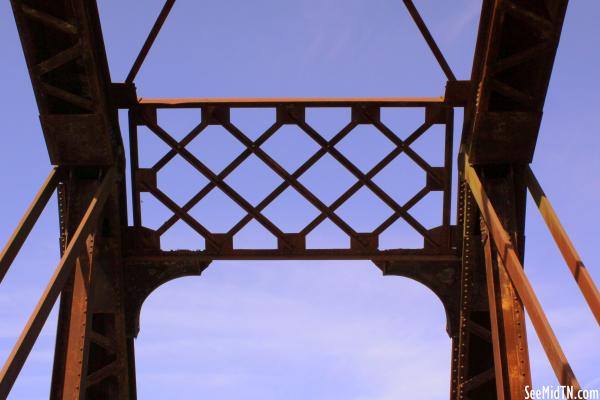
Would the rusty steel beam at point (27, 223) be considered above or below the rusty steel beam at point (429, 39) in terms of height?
below

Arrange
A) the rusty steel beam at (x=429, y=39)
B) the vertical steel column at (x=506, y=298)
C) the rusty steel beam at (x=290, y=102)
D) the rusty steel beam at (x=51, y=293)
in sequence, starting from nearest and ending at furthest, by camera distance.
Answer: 1. the rusty steel beam at (x=51, y=293)
2. the vertical steel column at (x=506, y=298)
3. the rusty steel beam at (x=429, y=39)
4. the rusty steel beam at (x=290, y=102)

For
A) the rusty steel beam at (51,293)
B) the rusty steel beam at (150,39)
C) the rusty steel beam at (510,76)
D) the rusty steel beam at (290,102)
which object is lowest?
the rusty steel beam at (51,293)

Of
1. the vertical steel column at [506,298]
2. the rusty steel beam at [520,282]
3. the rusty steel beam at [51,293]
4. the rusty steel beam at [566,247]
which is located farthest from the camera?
the vertical steel column at [506,298]

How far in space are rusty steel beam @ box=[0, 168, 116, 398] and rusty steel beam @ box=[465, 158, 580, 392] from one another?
3984 mm

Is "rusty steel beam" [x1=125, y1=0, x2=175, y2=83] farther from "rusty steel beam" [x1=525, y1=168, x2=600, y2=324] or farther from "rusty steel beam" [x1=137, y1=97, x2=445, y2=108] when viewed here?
"rusty steel beam" [x1=525, y1=168, x2=600, y2=324]

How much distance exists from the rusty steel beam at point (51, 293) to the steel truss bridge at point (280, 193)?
0.02m

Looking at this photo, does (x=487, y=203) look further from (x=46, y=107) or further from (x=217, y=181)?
(x=46, y=107)

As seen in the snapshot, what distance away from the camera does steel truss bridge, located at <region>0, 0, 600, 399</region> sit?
29.1 ft

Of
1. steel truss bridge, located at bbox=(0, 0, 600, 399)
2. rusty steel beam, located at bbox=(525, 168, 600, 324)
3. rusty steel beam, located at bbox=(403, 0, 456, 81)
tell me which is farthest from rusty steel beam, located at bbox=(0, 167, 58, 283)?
rusty steel beam, located at bbox=(525, 168, 600, 324)

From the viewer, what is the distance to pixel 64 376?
9039mm

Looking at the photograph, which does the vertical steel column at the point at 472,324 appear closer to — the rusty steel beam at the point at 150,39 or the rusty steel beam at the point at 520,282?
the rusty steel beam at the point at 520,282

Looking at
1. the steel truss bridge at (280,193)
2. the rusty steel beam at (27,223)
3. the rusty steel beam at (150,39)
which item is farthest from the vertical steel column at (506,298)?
the rusty steel beam at (27,223)

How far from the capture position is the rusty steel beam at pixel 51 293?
289 inches

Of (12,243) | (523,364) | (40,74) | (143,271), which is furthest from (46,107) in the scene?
(523,364)
